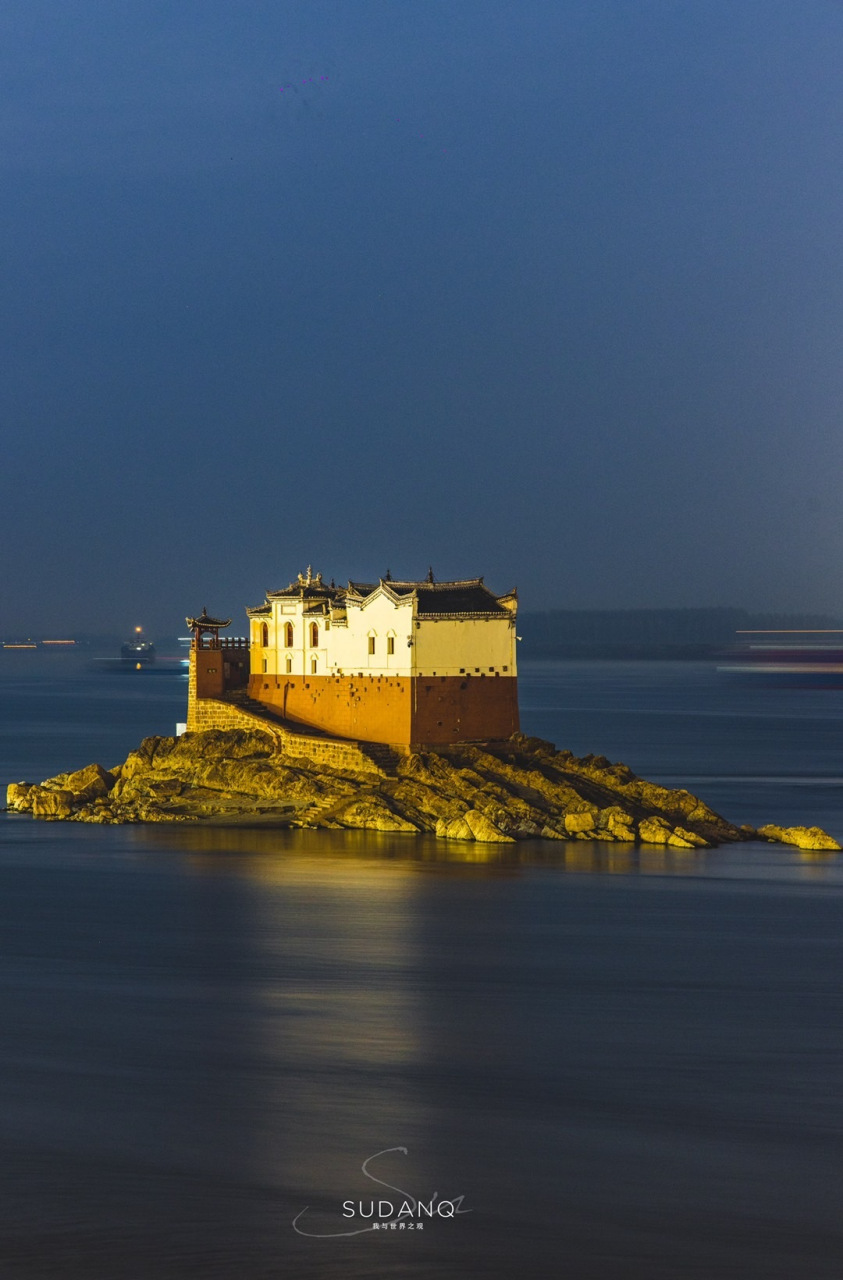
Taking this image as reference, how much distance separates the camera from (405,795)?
118 ft

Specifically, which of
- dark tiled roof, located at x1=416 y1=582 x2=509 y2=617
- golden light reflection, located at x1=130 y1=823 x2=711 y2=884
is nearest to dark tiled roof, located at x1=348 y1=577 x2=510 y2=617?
dark tiled roof, located at x1=416 y1=582 x2=509 y2=617

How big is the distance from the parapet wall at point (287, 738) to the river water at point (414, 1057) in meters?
2.53

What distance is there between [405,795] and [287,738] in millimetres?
4335

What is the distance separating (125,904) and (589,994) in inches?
372

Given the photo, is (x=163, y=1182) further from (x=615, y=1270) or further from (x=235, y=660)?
(x=235, y=660)

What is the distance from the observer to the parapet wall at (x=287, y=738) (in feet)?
123

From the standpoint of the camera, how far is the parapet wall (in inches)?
1481

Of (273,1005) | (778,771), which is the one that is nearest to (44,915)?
(273,1005)

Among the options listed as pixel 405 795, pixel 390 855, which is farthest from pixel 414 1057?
pixel 405 795

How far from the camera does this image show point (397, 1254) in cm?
1382

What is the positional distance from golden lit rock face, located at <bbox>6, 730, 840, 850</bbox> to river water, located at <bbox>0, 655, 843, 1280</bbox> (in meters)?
0.98

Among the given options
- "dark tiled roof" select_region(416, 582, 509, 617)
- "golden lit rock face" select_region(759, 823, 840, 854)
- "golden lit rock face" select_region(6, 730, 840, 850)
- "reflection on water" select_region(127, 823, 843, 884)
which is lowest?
"reflection on water" select_region(127, 823, 843, 884)

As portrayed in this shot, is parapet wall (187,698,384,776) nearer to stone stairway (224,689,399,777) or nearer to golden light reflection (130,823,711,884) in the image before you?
stone stairway (224,689,399,777)

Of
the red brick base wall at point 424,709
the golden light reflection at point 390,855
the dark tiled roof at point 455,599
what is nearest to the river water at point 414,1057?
the golden light reflection at point 390,855
